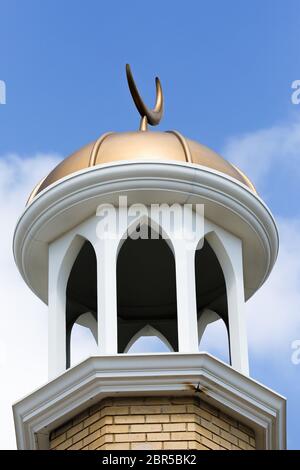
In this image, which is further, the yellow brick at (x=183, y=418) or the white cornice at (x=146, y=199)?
the white cornice at (x=146, y=199)

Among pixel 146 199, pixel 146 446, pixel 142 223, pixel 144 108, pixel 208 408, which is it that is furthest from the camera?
pixel 144 108

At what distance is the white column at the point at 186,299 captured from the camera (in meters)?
20.9

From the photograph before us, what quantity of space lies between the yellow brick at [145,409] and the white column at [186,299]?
0.79 metres

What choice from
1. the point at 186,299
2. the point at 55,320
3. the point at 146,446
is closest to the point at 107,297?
the point at 186,299

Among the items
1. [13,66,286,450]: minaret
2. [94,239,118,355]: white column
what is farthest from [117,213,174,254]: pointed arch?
[94,239,118,355]: white column

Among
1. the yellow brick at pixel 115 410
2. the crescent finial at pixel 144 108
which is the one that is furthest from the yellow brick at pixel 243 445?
the crescent finial at pixel 144 108

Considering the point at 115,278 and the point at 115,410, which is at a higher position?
the point at 115,278

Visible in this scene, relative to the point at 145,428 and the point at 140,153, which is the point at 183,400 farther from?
the point at 140,153

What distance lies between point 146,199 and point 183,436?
125 inches

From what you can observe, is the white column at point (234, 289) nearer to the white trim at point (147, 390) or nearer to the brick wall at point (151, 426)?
the white trim at point (147, 390)

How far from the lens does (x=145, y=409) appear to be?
20.4 metres
